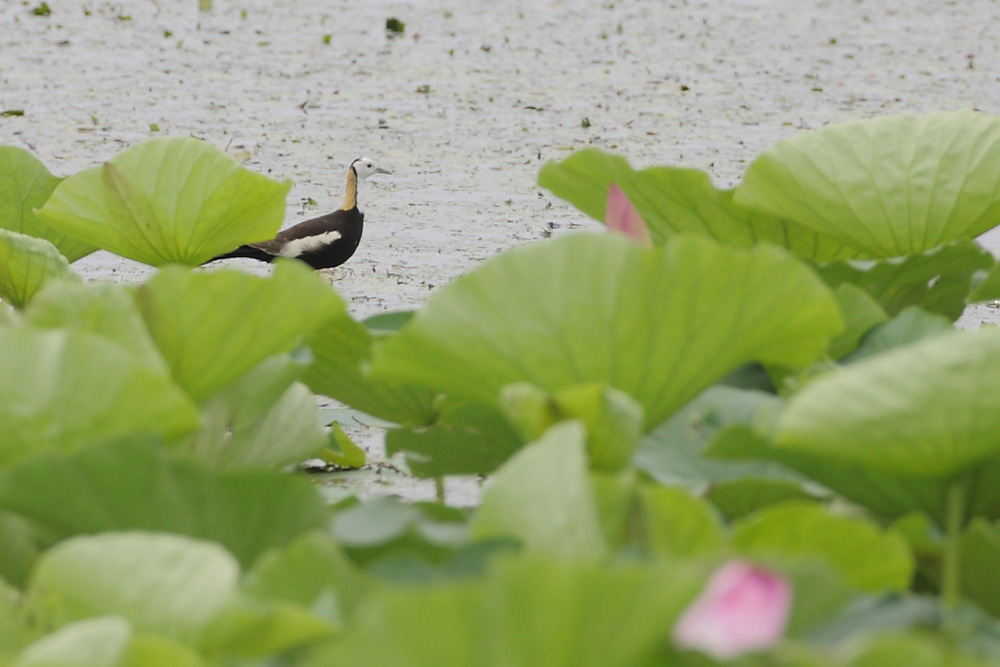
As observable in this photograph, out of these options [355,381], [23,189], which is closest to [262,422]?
[355,381]

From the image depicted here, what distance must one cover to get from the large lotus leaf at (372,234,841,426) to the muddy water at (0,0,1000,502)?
2.10m

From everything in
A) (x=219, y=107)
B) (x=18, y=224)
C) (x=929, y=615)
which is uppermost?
(x=929, y=615)

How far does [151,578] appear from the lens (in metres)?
0.53

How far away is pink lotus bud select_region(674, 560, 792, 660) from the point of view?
0.46 meters

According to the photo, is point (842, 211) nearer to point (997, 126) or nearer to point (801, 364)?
point (997, 126)

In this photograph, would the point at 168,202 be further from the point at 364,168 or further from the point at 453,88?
the point at 453,88

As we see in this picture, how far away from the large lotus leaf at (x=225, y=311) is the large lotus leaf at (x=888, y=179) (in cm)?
43

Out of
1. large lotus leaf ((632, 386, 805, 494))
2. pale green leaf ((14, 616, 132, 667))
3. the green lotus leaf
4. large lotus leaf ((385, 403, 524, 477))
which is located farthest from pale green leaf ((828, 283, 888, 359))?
pale green leaf ((14, 616, 132, 667))

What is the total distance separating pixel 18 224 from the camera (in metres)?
1.43

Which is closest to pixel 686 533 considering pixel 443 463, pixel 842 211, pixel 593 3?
pixel 443 463

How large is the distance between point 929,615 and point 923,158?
1.92ft

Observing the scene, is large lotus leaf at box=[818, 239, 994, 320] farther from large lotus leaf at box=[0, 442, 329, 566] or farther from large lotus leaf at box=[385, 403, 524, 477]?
large lotus leaf at box=[0, 442, 329, 566]

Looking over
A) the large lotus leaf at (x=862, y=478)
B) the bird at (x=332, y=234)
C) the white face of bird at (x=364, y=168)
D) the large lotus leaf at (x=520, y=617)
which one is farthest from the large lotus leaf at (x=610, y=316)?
the white face of bird at (x=364, y=168)

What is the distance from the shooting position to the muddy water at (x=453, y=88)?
4.12m
